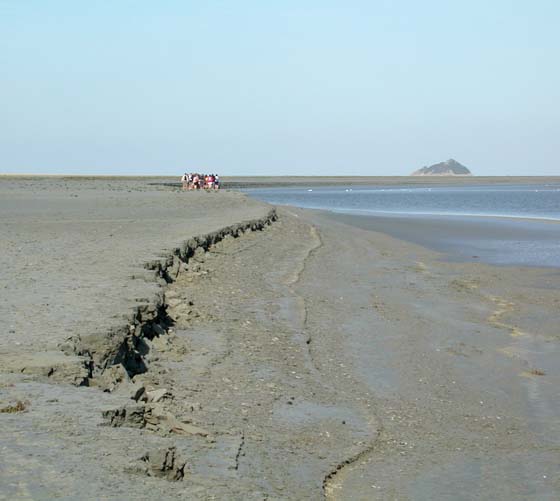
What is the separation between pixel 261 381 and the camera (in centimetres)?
797

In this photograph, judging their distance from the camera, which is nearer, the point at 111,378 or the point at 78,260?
the point at 111,378

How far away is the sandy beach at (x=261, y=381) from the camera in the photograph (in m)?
5.19

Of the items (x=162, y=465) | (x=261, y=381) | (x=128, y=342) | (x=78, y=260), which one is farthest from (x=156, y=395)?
(x=78, y=260)

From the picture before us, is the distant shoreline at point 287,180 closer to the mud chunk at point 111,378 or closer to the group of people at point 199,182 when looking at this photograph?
the group of people at point 199,182

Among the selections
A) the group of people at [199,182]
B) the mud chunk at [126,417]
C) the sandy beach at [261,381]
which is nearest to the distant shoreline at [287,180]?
the group of people at [199,182]

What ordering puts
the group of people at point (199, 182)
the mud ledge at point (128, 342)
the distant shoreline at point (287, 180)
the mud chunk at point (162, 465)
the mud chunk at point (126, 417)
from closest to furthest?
the mud chunk at point (162, 465) < the mud chunk at point (126, 417) < the mud ledge at point (128, 342) < the group of people at point (199, 182) < the distant shoreline at point (287, 180)

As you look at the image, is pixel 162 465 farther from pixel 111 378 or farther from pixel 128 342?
pixel 128 342

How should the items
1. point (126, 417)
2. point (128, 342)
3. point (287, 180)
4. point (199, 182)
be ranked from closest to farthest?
1. point (126, 417)
2. point (128, 342)
3. point (199, 182)
4. point (287, 180)

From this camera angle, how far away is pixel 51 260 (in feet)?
44.6

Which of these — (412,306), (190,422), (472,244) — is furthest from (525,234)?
(190,422)

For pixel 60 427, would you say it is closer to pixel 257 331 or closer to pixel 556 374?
pixel 257 331

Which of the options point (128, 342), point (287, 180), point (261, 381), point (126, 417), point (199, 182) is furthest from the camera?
point (287, 180)

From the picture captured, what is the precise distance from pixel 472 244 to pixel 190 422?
65.2 ft

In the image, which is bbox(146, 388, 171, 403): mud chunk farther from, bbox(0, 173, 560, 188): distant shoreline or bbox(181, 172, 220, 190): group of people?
bbox(0, 173, 560, 188): distant shoreline
